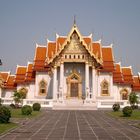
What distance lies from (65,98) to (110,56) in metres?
9.89

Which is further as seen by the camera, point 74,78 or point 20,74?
point 20,74

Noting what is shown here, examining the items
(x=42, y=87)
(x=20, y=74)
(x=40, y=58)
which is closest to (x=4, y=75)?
(x=20, y=74)

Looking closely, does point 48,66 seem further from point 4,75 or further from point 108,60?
point 4,75

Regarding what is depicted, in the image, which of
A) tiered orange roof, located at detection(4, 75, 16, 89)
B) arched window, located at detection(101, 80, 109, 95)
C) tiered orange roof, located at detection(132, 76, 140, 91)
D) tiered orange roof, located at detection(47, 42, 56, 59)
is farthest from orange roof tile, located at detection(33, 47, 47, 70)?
tiered orange roof, located at detection(132, 76, 140, 91)

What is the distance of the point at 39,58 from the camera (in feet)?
150

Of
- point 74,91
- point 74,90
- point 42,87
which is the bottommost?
point 74,91

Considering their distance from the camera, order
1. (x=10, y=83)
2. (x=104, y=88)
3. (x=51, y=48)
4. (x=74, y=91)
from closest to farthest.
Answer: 1. (x=74, y=91)
2. (x=104, y=88)
3. (x=51, y=48)
4. (x=10, y=83)

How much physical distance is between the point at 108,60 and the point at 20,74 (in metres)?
13.4

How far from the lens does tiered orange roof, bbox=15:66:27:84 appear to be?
4641cm

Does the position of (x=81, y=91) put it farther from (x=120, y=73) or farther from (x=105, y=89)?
(x=120, y=73)

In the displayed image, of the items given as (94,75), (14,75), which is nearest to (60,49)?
(94,75)

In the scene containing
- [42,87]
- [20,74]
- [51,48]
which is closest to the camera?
[42,87]

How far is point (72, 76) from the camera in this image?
4225cm

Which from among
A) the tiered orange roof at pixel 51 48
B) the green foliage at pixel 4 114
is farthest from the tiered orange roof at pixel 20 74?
the green foliage at pixel 4 114
